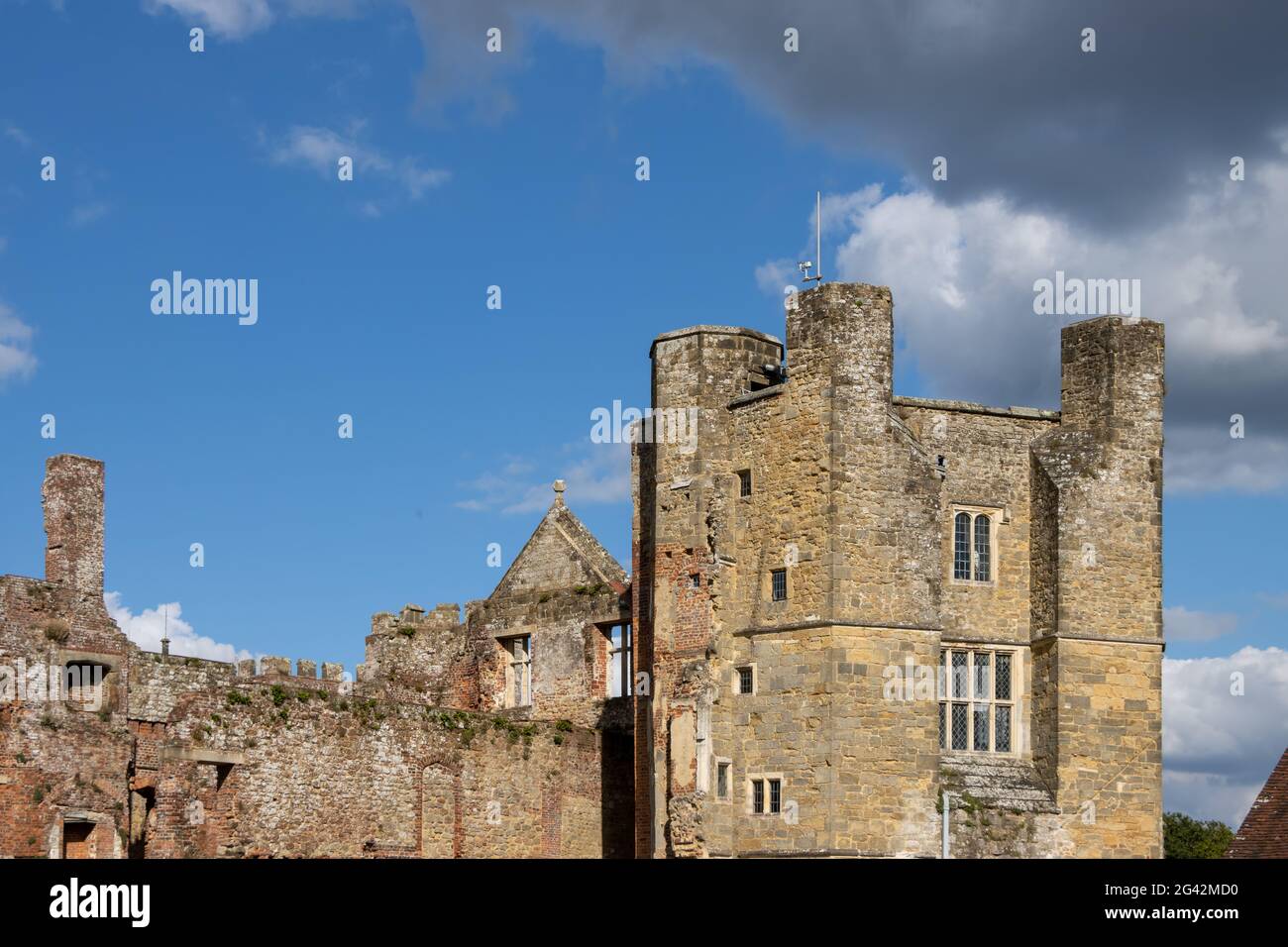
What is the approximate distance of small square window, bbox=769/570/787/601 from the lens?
110ft

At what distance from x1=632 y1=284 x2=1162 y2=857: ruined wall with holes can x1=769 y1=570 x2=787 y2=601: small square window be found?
0.10 meters

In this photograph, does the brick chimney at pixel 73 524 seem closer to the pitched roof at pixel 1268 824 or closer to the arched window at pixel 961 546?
the arched window at pixel 961 546

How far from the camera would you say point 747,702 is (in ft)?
110

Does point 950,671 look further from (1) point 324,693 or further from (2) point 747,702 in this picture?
(1) point 324,693

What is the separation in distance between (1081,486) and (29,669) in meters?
21.2

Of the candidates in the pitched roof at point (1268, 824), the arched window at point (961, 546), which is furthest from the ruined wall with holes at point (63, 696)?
the pitched roof at point (1268, 824)

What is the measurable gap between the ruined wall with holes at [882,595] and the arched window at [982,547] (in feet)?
0.71

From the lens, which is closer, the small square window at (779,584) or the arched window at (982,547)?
the small square window at (779,584)

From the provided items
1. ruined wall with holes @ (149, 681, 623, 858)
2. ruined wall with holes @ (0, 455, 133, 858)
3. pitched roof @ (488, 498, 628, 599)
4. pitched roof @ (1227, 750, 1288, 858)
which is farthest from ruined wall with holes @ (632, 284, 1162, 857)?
ruined wall with holes @ (0, 455, 133, 858)

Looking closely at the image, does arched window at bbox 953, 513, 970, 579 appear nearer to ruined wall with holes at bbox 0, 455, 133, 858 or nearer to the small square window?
the small square window

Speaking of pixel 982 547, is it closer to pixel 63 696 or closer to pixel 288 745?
pixel 288 745

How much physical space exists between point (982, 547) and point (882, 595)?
296cm

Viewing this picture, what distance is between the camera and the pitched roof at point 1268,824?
33500 mm
